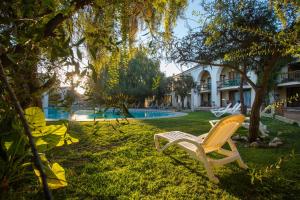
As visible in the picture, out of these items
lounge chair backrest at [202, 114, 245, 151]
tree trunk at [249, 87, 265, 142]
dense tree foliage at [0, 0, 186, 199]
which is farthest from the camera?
tree trunk at [249, 87, 265, 142]

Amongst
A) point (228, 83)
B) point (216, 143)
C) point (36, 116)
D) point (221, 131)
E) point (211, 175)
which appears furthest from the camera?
point (228, 83)

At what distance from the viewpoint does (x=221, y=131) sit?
4156 millimetres

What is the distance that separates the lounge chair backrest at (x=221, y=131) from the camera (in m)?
4.00

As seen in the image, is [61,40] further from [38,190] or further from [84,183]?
[84,183]

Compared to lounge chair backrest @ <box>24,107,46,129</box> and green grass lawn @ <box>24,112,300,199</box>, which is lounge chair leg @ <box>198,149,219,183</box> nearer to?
green grass lawn @ <box>24,112,300,199</box>

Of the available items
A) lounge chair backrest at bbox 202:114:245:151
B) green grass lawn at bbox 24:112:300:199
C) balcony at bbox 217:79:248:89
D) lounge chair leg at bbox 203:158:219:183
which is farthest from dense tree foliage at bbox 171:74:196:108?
lounge chair leg at bbox 203:158:219:183

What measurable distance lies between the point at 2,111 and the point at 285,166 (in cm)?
454

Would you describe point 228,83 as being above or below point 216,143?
above

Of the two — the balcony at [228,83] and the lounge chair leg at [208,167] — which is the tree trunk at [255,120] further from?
the balcony at [228,83]

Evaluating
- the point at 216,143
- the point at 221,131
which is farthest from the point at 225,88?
the point at 221,131

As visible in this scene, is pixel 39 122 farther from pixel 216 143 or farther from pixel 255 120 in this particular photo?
pixel 255 120

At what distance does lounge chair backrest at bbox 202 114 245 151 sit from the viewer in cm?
400

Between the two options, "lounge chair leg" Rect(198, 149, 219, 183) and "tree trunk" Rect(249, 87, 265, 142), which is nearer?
"lounge chair leg" Rect(198, 149, 219, 183)

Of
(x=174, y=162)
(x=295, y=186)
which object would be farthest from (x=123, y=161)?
(x=295, y=186)
